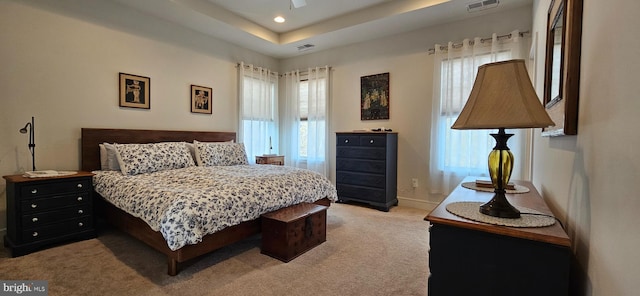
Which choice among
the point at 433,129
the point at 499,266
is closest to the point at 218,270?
the point at 499,266

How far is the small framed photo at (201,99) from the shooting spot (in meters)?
4.19

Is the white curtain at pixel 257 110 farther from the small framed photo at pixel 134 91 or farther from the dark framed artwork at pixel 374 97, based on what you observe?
the dark framed artwork at pixel 374 97

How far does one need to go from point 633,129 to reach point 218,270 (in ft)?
7.75

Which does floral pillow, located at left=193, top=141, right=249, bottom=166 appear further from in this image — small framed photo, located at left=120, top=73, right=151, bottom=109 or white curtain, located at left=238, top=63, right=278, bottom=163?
small framed photo, located at left=120, top=73, right=151, bottom=109

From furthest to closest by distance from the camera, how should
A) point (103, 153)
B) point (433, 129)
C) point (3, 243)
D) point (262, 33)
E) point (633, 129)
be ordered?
point (262, 33) < point (433, 129) < point (103, 153) < point (3, 243) < point (633, 129)

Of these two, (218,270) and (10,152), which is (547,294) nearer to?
(218,270)

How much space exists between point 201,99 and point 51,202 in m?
2.22

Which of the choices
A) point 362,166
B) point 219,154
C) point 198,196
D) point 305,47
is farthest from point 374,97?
point 198,196

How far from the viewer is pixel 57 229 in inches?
102

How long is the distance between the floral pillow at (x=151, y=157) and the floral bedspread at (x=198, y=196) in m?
0.12

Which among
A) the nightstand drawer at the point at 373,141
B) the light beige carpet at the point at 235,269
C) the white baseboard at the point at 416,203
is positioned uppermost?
the nightstand drawer at the point at 373,141

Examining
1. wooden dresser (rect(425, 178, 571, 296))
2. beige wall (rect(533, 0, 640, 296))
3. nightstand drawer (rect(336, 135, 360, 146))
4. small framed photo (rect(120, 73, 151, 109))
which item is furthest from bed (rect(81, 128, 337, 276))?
beige wall (rect(533, 0, 640, 296))

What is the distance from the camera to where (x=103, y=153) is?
3.16m

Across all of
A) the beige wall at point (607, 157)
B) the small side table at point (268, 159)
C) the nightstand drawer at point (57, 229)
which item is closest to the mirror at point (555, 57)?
the beige wall at point (607, 157)
